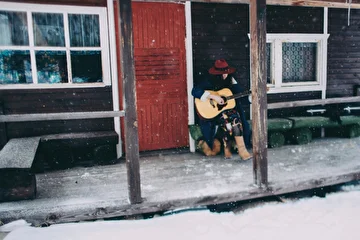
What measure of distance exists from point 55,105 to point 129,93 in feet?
8.12

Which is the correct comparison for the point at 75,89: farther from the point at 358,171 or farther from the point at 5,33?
the point at 358,171

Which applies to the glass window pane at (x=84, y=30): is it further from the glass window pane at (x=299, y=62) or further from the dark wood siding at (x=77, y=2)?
the glass window pane at (x=299, y=62)

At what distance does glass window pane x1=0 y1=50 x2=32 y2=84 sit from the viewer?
17.1ft

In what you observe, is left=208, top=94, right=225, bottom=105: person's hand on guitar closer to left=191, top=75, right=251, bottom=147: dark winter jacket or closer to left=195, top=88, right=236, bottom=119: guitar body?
left=195, top=88, right=236, bottom=119: guitar body

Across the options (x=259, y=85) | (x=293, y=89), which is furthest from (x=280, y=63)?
(x=259, y=85)

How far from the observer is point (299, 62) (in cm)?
706

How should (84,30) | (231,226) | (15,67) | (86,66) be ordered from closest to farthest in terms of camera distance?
(231,226), (15,67), (84,30), (86,66)

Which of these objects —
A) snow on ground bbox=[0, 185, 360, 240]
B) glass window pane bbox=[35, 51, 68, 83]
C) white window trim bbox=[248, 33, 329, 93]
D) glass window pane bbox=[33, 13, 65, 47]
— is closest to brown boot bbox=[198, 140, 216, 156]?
snow on ground bbox=[0, 185, 360, 240]

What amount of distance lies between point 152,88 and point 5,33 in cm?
262

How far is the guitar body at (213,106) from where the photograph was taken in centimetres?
551

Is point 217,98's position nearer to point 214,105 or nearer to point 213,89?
point 214,105

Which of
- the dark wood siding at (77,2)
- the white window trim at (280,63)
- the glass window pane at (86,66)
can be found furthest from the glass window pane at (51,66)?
the white window trim at (280,63)

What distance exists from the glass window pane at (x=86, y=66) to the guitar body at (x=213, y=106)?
1.90m

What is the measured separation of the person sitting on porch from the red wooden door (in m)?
0.67
